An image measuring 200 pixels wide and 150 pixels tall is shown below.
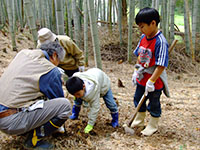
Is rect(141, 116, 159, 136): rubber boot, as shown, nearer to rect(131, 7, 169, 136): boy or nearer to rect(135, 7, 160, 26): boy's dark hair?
rect(131, 7, 169, 136): boy

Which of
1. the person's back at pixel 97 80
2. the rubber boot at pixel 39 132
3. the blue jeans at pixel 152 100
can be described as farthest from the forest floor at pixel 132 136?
the person's back at pixel 97 80

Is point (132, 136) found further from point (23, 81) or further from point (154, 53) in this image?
point (23, 81)

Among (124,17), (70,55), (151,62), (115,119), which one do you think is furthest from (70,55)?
(124,17)

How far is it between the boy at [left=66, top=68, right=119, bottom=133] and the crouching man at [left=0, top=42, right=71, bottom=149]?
0.22 m

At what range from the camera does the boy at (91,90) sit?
2.29 m

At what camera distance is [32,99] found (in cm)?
199

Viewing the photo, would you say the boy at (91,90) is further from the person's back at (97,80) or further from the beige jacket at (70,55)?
the beige jacket at (70,55)

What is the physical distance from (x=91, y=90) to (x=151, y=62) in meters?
0.80

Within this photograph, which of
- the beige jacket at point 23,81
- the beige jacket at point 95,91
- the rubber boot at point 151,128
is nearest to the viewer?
the beige jacket at point 23,81

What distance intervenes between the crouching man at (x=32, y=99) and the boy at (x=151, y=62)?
1.01 metres

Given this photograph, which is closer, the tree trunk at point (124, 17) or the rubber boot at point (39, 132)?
the rubber boot at point (39, 132)

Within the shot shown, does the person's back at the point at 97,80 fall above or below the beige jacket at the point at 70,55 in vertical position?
below

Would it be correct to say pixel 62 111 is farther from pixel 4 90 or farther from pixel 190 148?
pixel 190 148

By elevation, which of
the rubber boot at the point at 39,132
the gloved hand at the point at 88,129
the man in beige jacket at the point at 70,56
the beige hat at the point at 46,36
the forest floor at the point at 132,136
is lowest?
the forest floor at the point at 132,136
